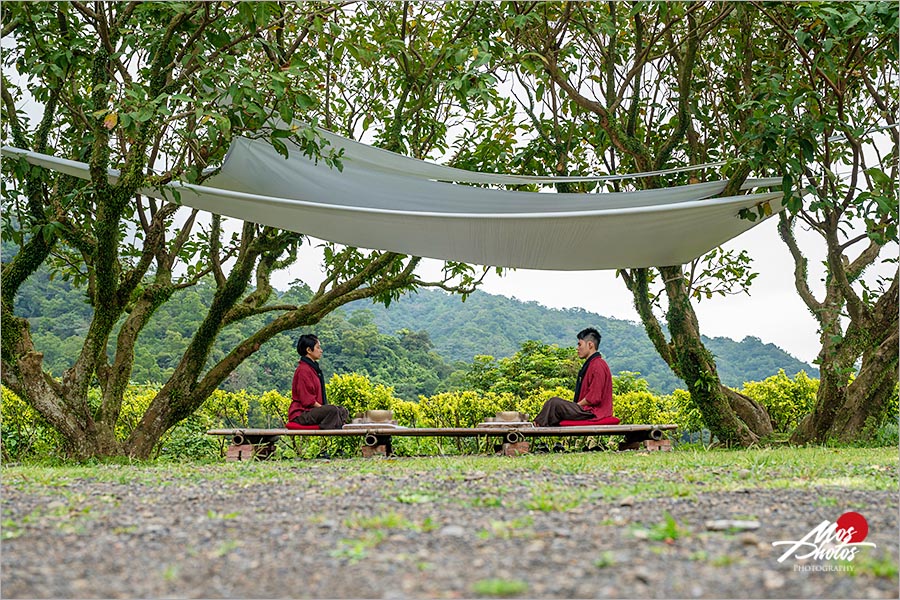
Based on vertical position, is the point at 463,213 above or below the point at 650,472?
above

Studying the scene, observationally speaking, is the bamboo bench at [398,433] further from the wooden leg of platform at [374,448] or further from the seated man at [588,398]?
the seated man at [588,398]

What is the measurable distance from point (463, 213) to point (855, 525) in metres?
2.75

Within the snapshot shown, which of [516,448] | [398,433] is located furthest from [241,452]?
[516,448]

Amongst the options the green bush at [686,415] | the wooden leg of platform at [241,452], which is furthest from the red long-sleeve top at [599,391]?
the wooden leg of platform at [241,452]

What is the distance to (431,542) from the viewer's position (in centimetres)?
180

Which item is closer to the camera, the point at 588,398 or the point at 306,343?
the point at 588,398

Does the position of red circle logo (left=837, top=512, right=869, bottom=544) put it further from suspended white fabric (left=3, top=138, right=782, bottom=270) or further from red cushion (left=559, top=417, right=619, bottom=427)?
red cushion (left=559, top=417, right=619, bottom=427)

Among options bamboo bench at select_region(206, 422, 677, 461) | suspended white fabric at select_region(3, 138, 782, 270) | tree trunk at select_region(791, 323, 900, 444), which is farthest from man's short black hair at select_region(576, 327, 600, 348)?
tree trunk at select_region(791, 323, 900, 444)

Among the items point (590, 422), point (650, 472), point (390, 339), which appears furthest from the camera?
point (390, 339)

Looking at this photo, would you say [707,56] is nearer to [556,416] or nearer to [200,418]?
[556,416]

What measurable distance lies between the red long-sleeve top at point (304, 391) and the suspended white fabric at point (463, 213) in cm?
87

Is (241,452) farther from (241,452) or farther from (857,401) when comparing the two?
(857,401)

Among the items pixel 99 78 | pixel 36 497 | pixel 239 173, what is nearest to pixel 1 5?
pixel 99 78

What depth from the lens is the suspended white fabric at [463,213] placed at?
4109 millimetres
